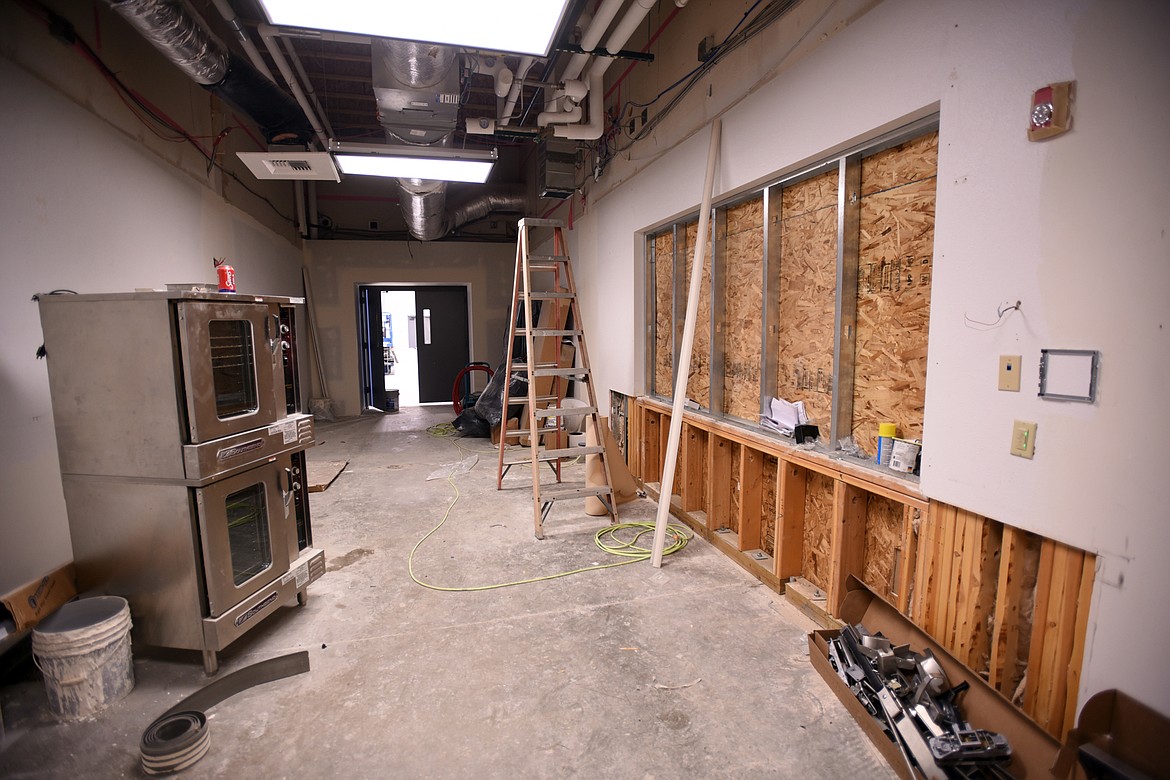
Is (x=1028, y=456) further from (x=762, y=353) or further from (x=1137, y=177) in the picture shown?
(x=762, y=353)

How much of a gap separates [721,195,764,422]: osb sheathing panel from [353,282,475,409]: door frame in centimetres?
595

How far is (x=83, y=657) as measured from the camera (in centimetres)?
180

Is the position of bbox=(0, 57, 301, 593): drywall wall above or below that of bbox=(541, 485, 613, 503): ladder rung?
above

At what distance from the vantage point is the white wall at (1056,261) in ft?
4.13

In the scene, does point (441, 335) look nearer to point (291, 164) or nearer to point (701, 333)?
point (291, 164)

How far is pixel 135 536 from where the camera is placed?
2.01 metres

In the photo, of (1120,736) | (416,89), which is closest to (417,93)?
(416,89)

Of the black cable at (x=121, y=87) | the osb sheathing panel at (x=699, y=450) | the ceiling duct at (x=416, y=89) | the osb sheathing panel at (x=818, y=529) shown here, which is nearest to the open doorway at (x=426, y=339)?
the black cable at (x=121, y=87)

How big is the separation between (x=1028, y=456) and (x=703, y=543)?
6.64 ft

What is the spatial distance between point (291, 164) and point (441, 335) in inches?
204

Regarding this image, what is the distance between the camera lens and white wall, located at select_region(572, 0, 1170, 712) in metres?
1.26

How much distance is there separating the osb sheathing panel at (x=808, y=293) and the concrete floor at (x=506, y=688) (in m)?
1.06

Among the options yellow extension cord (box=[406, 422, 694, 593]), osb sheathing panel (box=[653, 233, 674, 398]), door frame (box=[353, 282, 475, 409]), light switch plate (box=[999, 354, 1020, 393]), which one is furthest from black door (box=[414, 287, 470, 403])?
light switch plate (box=[999, 354, 1020, 393])

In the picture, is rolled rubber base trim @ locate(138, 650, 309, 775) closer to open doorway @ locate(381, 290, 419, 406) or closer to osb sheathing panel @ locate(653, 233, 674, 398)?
osb sheathing panel @ locate(653, 233, 674, 398)
